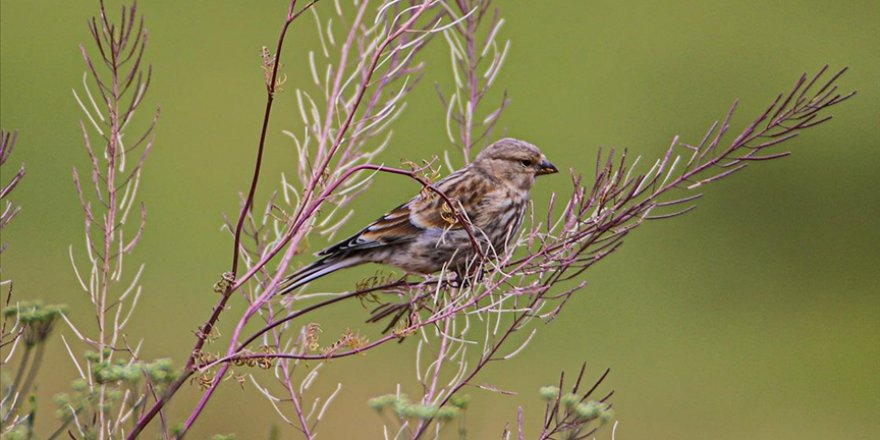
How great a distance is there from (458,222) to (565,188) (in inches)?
304

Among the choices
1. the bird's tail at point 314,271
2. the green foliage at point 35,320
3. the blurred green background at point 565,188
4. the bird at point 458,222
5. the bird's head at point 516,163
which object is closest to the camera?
the green foliage at point 35,320

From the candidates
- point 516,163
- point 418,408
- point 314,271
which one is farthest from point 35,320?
point 516,163

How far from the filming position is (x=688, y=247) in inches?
481

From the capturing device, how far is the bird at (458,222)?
4363mm

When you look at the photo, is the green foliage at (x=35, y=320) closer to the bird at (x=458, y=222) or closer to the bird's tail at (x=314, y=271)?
the bird's tail at (x=314, y=271)

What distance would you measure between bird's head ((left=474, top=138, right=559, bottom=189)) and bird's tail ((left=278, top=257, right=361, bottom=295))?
716 millimetres

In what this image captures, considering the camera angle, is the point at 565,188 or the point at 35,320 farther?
the point at 565,188

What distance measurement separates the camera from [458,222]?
13.9 ft

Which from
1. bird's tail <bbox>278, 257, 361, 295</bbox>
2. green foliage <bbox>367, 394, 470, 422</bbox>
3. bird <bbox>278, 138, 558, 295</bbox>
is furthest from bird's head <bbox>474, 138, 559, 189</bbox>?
green foliage <bbox>367, 394, 470, 422</bbox>

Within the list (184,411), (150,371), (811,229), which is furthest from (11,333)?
(811,229)

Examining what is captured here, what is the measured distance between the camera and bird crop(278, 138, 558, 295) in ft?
14.3

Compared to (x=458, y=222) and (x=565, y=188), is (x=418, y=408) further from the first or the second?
(x=565, y=188)

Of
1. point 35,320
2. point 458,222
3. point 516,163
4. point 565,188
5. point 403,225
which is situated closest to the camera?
point 35,320

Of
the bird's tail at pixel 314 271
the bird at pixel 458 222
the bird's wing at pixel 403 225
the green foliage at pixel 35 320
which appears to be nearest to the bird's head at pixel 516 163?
the bird at pixel 458 222
